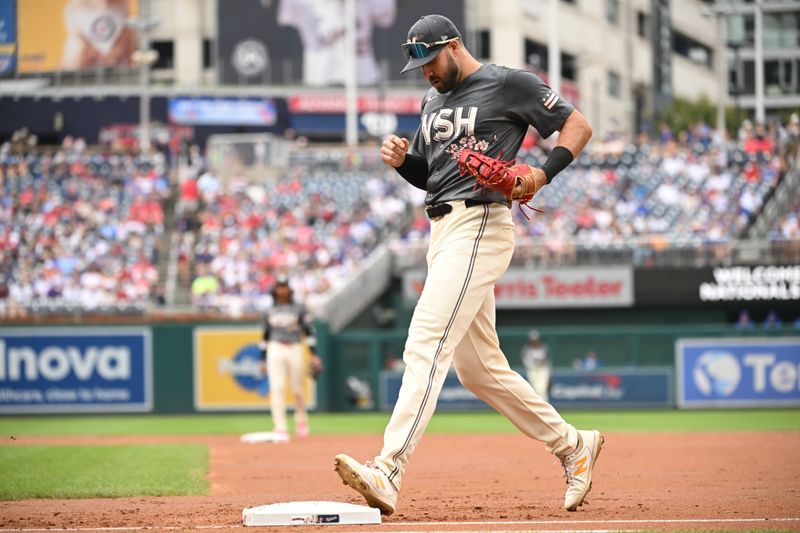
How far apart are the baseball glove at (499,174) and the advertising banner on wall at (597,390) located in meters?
19.2

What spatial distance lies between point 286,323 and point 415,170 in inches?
373

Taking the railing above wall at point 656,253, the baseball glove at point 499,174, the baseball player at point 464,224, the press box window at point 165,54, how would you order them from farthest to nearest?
1. the press box window at point 165,54
2. the railing above wall at point 656,253
3. the baseball player at point 464,224
4. the baseball glove at point 499,174

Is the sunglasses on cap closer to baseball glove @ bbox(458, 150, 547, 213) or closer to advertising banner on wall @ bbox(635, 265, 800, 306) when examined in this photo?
baseball glove @ bbox(458, 150, 547, 213)

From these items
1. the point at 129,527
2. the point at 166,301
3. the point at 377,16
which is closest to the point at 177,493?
the point at 129,527

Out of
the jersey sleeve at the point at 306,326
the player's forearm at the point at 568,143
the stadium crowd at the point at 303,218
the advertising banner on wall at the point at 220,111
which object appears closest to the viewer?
the player's forearm at the point at 568,143

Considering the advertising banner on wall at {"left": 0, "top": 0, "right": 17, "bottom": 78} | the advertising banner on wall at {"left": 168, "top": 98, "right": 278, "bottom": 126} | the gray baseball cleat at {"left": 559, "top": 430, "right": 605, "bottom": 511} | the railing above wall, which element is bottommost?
the gray baseball cleat at {"left": 559, "top": 430, "right": 605, "bottom": 511}

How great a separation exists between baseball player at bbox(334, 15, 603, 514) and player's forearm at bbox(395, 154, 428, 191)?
0.01 metres

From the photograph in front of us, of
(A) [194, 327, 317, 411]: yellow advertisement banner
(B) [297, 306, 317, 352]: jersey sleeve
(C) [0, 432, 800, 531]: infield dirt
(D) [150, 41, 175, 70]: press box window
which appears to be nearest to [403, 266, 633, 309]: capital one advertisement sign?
(A) [194, 327, 317, 411]: yellow advertisement banner

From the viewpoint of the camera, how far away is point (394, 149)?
6.95m

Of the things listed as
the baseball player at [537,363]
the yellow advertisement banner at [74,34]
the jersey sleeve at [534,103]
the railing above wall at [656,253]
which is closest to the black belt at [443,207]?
the jersey sleeve at [534,103]

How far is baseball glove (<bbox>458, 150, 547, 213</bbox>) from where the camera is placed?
6547 millimetres

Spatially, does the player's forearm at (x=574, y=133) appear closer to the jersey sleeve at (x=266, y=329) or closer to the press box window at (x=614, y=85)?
the jersey sleeve at (x=266, y=329)

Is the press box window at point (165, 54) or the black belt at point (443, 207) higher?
the press box window at point (165, 54)

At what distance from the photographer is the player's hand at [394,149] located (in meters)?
6.91
